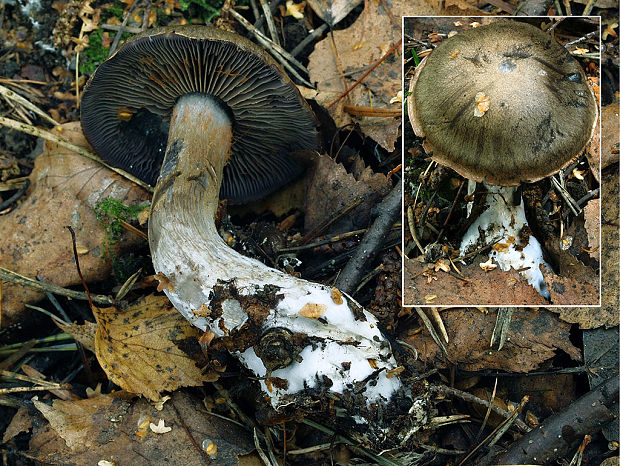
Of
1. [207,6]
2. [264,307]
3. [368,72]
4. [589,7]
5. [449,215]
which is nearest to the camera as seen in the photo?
[264,307]

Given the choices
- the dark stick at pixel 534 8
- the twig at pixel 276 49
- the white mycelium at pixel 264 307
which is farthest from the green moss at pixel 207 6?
the dark stick at pixel 534 8

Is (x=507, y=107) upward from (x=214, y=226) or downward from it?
upward

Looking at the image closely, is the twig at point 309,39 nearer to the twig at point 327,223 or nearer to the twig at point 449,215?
the twig at point 327,223

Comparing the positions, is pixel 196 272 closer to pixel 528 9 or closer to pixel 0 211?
pixel 0 211

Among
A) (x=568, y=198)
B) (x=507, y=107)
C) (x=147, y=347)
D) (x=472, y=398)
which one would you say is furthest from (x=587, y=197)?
(x=147, y=347)

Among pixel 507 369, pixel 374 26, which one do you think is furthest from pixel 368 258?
pixel 374 26

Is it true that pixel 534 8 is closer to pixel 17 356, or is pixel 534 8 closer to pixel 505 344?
pixel 505 344

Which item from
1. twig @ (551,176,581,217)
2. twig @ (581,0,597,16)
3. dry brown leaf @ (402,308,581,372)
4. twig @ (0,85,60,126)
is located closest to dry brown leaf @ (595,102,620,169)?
twig @ (551,176,581,217)
